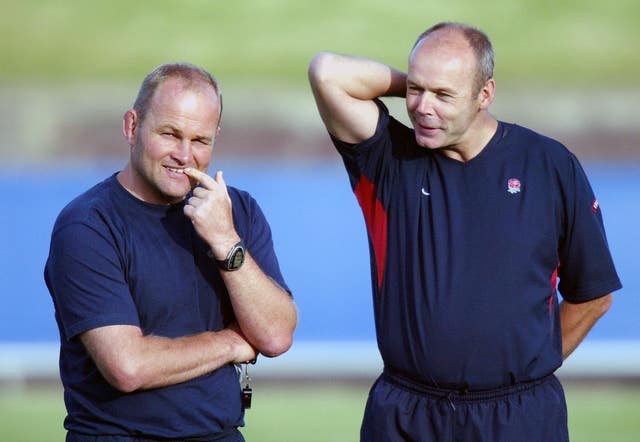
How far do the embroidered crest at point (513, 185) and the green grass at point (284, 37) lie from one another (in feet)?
19.5

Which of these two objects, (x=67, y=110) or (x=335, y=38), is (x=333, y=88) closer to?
(x=335, y=38)

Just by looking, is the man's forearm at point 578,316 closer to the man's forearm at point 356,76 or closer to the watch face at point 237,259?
the man's forearm at point 356,76

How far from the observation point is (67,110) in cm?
920

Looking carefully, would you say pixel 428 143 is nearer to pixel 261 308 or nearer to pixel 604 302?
pixel 261 308

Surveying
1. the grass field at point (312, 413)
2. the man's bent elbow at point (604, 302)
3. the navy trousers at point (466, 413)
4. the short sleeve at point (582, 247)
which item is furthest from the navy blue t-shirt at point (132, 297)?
the grass field at point (312, 413)

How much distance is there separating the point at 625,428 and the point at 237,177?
4.09 metres

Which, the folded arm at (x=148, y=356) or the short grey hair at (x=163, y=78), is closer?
the folded arm at (x=148, y=356)

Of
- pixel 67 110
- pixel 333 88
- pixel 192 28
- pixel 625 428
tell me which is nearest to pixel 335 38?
pixel 192 28

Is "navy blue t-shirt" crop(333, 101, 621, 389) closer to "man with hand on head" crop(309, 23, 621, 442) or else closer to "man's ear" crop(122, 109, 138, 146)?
"man with hand on head" crop(309, 23, 621, 442)

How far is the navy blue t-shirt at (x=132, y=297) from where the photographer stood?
229cm

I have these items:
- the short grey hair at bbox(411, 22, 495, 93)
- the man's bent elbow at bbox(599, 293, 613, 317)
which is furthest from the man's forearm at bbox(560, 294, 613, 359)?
the short grey hair at bbox(411, 22, 495, 93)

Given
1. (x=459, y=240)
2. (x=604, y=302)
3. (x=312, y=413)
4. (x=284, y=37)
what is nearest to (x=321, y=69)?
(x=459, y=240)

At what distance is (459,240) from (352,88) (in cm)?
44

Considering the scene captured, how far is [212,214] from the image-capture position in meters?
2.32
